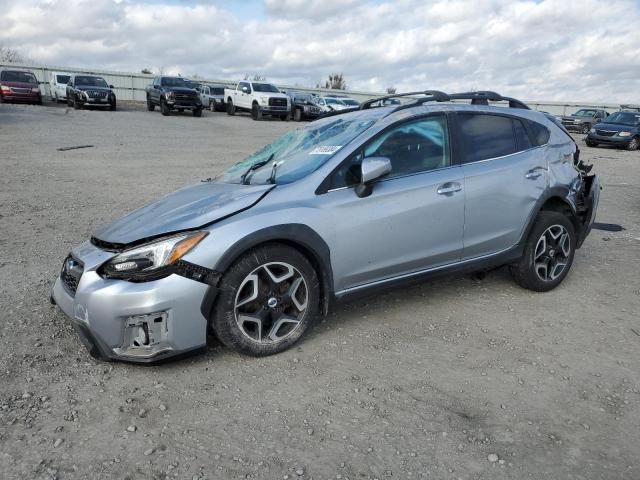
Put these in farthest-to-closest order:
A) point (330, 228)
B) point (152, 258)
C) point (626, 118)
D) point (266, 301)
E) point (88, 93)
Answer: point (88, 93) → point (626, 118) → point (330, 228) → point (266, 301) → point (152, 258)

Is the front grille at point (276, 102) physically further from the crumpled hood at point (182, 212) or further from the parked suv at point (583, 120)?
the crumpled hood at point (182, 212)

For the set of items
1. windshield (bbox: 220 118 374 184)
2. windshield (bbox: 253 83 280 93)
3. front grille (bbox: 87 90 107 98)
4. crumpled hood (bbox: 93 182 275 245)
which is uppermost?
windshield (bbox: 253 83 280 93)

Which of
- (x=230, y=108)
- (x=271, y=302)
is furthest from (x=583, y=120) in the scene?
(x=271, y=302)

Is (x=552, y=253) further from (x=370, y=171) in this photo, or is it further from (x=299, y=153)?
(x=299, y=153)

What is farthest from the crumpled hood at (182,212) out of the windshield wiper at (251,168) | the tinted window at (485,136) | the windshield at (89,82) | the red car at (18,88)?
the red car at (18,88)

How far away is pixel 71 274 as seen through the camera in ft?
11.6

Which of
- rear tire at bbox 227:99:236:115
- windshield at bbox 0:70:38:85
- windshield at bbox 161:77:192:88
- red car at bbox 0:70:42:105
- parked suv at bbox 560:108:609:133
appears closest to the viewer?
red car at bbox 0:70:42:105

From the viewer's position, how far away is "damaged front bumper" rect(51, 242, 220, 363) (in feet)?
10.3

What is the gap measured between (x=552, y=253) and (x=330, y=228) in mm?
2291

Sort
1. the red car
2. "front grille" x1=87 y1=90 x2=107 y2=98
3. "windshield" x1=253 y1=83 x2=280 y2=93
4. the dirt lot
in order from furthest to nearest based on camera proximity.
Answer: "windshield" x1=253 y1=83 x2=280 y2=93
"front grille" x1=87 y1=90 x2=107 y2=98
the red car
the dirt lot

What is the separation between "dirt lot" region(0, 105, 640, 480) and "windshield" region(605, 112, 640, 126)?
780 inches

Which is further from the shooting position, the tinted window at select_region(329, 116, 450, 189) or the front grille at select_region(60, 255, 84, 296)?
the tinted window at select_region(329, 116, 450, 189)

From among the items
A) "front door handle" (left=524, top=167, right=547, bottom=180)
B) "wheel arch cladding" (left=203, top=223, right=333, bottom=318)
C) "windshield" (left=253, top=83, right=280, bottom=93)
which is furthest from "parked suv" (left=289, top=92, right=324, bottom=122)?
"wheel arch cladding" (left=203, top=223, right=333, bottom=318)

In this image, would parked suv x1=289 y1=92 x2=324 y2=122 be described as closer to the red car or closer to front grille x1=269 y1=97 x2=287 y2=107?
front grille x1=269 y1=97 x2=287 y2=107
